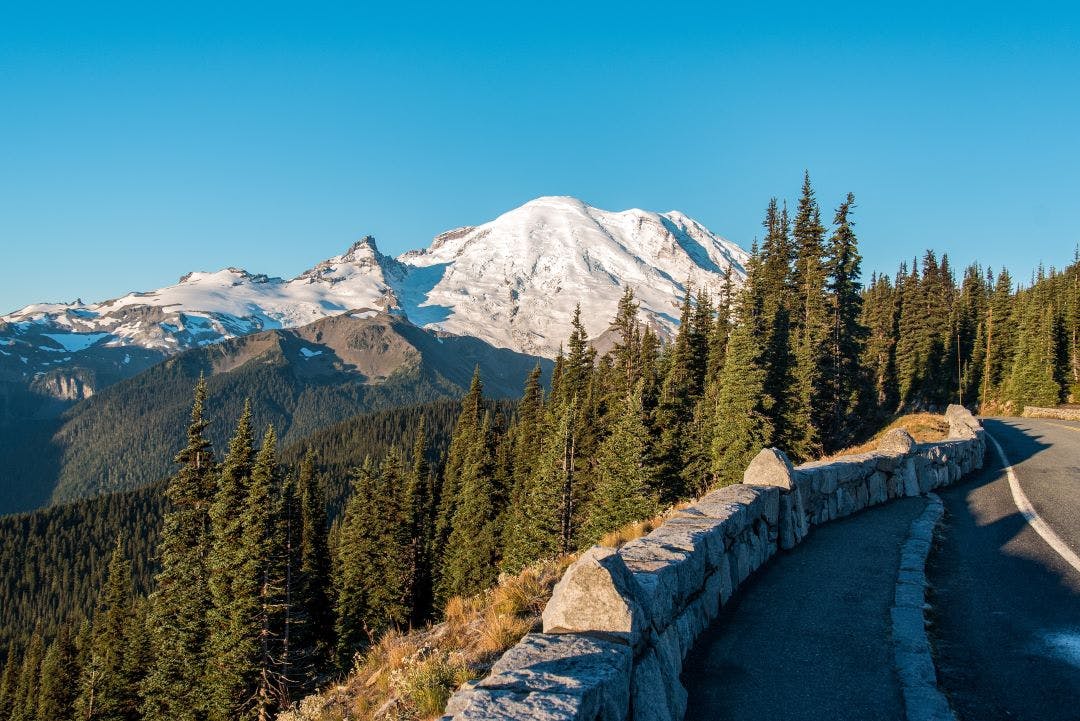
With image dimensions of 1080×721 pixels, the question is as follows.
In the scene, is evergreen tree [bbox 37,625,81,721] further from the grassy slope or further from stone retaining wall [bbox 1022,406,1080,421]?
stone retaining wall [bbox 1022,406,1080,421]

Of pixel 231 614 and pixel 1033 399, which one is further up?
pixel 1033 399

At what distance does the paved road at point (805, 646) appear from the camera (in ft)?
21.6

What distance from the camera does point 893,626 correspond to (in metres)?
8.35

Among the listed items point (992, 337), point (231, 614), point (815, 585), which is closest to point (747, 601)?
point (815, 585)

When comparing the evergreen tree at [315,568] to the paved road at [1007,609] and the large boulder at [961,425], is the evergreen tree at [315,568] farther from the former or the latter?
the paved road at [1007,609]

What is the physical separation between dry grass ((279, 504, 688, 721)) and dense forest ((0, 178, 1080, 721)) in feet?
17.9

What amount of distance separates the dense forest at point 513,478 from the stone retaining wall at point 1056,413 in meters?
10.4

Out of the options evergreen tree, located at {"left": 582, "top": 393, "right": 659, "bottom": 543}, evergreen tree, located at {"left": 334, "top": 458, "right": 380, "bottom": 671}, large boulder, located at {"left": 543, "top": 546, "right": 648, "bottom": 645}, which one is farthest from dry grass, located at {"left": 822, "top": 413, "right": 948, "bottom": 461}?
evergreen tree, located at {"left": 334, "top": 458, "right": 380, "bottom": 671}

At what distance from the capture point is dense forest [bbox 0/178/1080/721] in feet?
104

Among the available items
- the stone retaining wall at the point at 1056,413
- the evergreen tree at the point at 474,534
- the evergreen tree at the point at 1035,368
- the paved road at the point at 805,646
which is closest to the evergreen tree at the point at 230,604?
the evergreen tree at the point at 474,534

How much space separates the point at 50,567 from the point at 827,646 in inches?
7823

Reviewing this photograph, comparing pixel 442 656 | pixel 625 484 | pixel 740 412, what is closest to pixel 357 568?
pixel 625 484

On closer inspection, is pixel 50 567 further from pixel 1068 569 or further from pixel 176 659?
pixel 1068 569

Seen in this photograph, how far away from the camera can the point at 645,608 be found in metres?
6.32
